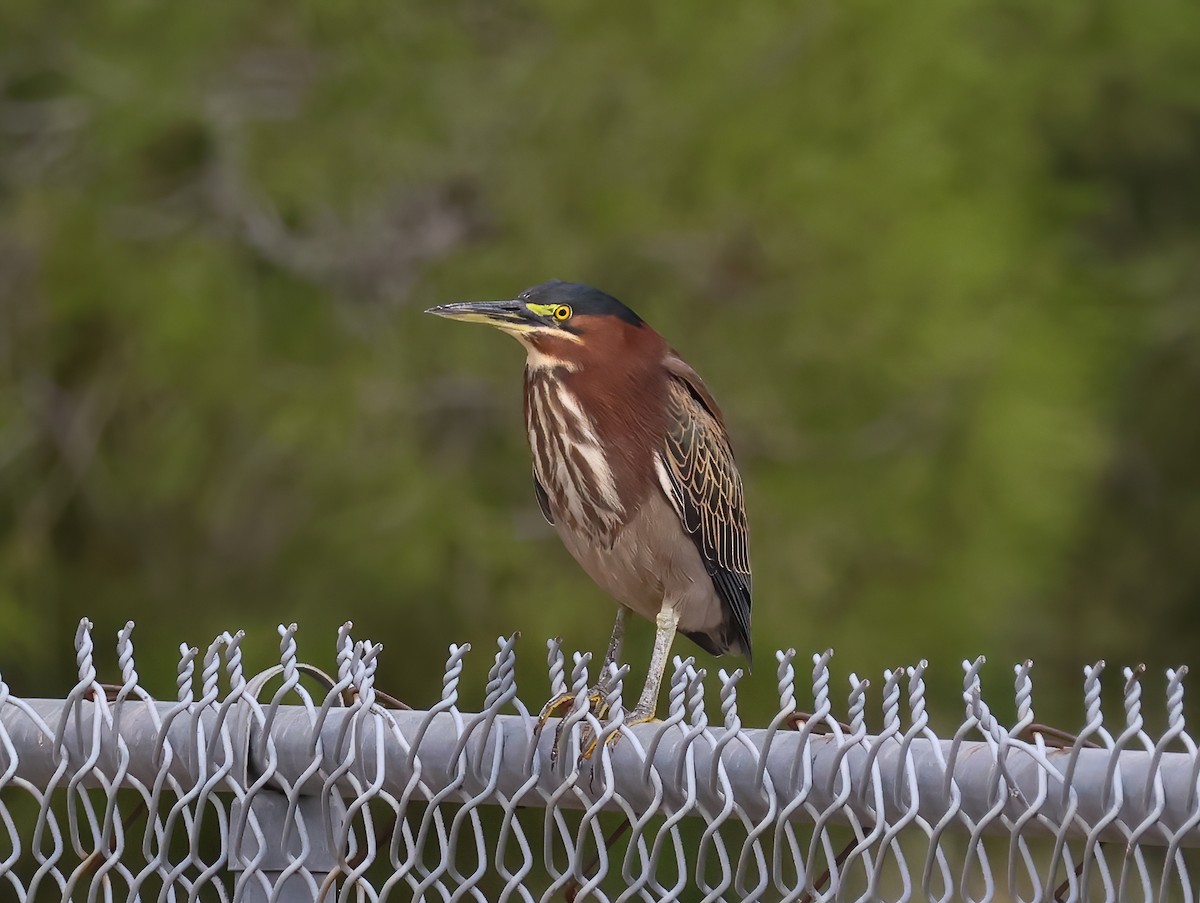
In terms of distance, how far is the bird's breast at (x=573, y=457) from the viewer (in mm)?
3490

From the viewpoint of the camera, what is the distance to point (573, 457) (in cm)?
350

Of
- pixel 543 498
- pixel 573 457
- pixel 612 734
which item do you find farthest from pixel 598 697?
pixel 612 734

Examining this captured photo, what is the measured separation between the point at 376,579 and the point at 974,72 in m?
Answer: 4.57

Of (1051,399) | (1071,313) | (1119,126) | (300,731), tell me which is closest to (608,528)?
(300,731)

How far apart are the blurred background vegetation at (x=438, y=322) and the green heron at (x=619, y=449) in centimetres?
419

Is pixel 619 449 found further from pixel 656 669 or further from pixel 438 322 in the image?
pixel 438 322

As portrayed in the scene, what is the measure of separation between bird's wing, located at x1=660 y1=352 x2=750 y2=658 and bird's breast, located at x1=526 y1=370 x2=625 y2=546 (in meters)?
0.15

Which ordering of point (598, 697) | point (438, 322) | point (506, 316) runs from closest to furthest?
point (598, 697), point (506, 316), point (438, 322)

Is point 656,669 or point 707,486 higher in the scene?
point 707,486

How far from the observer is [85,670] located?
6.69ft

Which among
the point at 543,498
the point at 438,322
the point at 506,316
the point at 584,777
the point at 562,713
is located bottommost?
the point at 584,777

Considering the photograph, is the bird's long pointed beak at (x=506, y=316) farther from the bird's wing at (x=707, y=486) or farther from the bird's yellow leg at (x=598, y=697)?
the bird's yellow leg at (x=598, y=697)

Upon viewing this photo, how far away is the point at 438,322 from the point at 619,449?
4784 millimetres

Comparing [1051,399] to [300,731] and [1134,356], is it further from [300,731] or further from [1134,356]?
[300,731]
